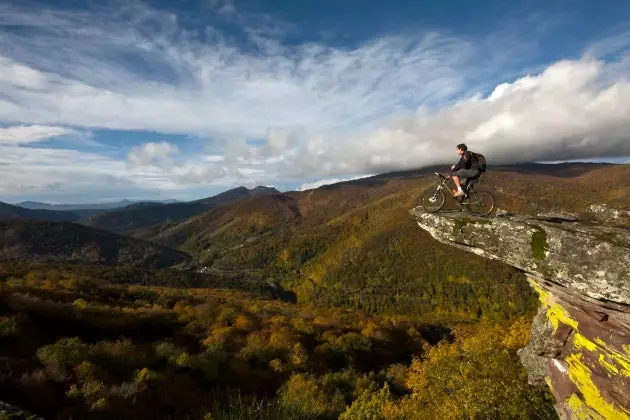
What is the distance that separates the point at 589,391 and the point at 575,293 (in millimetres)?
4563

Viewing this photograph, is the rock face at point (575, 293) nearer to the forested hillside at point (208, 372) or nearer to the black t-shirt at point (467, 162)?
the black t-shirt at point (467, 162)

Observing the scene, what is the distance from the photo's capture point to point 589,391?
1364 centimetres

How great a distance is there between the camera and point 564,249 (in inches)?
468

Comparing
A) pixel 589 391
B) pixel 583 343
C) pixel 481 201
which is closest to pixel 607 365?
pixel 583 343

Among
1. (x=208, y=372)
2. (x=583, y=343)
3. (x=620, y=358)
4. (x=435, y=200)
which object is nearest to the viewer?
(x=620, y=358)

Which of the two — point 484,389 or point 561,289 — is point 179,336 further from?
point 561,289

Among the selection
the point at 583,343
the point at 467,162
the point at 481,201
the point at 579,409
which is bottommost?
the point at 579,409

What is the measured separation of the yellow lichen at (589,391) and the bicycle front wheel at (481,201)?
760 cm

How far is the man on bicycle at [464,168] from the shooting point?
17.5m

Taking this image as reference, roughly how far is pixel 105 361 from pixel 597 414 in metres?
30.1

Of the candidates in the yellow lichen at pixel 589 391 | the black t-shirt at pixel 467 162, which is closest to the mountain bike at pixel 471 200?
the black t-shirt at pixel 467 162

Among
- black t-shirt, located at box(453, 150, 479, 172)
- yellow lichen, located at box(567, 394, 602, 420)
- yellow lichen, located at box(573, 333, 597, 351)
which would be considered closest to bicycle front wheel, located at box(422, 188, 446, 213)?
black t-shirt, located at box(453, 150, 479, 172)

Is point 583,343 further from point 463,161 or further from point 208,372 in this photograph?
point 208,372

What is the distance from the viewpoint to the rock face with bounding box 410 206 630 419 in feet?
36.2
